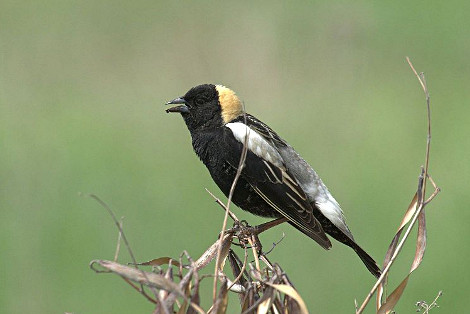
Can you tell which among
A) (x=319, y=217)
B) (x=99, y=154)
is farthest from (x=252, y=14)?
(x=319, y=217)

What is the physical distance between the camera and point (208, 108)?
11.2ft

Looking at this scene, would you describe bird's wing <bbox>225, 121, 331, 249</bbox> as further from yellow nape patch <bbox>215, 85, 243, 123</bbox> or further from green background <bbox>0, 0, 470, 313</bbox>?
green background <bbox>0, 0, 470, 313</bbox>

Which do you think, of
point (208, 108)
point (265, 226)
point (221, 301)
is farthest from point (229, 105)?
point (221, 301)

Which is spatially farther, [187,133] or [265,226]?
[187,133]

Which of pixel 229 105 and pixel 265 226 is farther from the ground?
pixel 229 105

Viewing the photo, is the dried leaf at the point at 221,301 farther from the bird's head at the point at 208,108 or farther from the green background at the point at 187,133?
the green background at the point at 187,133

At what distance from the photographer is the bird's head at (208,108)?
134 inches

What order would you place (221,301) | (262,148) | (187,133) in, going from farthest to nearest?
(187,133)
(262,148)
(221,301)

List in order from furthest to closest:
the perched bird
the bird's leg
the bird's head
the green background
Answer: the green background, the bird's head, the perched bird, the bird's leg

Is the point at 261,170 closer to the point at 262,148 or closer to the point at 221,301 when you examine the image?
the point at 262,148

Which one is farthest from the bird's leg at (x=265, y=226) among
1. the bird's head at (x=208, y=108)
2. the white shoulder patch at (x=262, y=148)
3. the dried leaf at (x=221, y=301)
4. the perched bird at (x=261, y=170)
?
the dried leaf at (x=221, y=301)

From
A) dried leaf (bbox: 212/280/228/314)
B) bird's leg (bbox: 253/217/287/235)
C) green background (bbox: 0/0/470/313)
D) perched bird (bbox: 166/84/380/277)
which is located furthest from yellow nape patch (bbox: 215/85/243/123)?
green background (bbox: 0/0/470/313)

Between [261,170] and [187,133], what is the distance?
451 cm

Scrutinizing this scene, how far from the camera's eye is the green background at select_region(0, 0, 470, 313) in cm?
607
